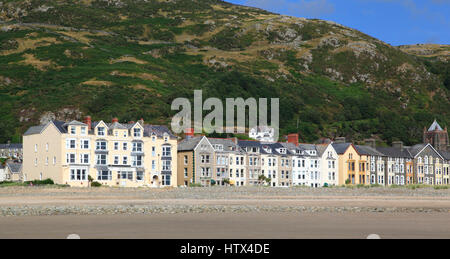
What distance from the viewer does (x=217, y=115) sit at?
526 feet

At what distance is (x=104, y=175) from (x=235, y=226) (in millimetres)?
57578

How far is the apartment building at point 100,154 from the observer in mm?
79438

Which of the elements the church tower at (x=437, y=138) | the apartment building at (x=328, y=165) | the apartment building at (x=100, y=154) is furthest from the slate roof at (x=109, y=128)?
the church tower at (x=437, y=138)

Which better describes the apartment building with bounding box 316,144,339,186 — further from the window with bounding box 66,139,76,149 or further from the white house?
the window with bounding box 66,139,76,149

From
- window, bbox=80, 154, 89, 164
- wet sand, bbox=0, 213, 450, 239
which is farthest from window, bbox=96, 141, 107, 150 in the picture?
wet sand, bbox=0, 213, 450, 239

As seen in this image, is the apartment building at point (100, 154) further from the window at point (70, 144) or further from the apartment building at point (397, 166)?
the apartment building at point (397, 166)

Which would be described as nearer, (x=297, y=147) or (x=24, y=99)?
(x=297, y=147)

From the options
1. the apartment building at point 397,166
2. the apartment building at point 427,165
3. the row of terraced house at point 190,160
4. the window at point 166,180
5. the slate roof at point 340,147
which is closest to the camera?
the row of terraced house at point 190,160

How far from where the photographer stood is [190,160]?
90500mm

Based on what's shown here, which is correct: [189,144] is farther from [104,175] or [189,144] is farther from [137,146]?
[104,175]

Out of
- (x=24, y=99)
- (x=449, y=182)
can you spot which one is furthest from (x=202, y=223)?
(x=24, y=99)
